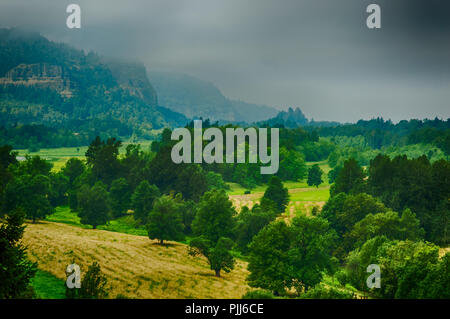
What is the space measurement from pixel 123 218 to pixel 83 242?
3436 centimetres

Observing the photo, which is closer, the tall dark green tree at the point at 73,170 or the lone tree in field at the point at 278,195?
the lone tree in field at the point at 278,195

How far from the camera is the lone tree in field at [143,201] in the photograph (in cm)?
8884

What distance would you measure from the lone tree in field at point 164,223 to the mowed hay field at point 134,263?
1.52m

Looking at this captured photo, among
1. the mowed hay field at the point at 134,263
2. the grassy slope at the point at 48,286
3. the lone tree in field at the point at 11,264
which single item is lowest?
the mowed hay field at the point at 134,263

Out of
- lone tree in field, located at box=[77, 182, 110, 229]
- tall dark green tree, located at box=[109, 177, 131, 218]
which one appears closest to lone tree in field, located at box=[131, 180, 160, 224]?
tall dark green tree, located at box=[109, 177, 131, 218]

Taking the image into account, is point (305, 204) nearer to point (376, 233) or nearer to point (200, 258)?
point (376, 233)

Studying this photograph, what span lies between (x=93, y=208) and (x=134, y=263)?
3089cm

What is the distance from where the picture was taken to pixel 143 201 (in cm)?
8969

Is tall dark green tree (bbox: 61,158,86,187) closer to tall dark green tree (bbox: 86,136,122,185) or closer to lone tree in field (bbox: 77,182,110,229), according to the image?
tall dark green tree (bbox: 86,136,122,185)

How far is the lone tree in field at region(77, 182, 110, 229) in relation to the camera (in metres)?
79.8

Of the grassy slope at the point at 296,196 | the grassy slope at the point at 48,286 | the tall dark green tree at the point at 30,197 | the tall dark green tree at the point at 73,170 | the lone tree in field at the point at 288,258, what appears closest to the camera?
the grassy slope at the point at 48,286

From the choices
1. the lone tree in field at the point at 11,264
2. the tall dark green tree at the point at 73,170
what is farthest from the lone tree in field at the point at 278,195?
the lone tree in field at the point at 11,264

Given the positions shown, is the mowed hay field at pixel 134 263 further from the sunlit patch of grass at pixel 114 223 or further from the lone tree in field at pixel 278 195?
the lone tree in field at pixel 278 195

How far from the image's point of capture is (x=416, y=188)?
86625 mm
